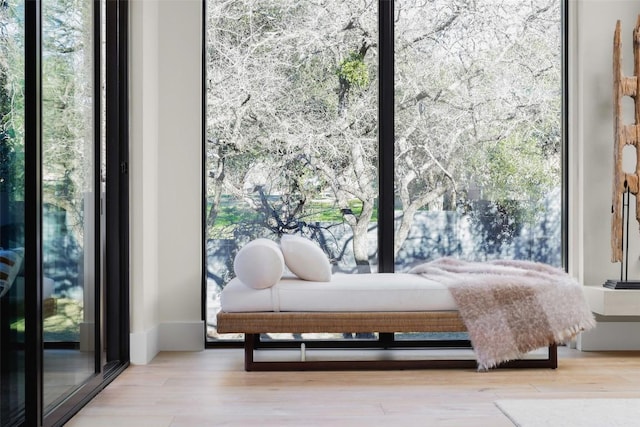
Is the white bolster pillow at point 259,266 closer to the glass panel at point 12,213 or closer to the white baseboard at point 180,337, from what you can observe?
the white baseboard at point 180,337

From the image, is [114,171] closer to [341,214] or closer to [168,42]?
[168,42]

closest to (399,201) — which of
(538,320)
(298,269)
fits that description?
(298,269)

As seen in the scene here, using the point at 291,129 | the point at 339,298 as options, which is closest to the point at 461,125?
the point at 291,129

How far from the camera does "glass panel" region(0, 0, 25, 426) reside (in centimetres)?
233

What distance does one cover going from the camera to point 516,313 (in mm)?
3580

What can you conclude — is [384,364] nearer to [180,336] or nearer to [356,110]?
[180,336]

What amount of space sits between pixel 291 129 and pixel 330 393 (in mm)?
1762

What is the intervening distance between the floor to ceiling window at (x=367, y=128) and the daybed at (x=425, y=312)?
0.70 m

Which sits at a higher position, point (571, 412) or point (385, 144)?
point (385, 144)

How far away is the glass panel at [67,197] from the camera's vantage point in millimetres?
2689

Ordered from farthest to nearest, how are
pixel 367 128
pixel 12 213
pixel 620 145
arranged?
pixel 367 128, pixel 620 145, pixel 12 213

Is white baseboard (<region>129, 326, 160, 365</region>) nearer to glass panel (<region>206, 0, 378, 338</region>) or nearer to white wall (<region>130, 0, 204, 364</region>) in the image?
white wall (<region>130, 0, 204, 364</region>)

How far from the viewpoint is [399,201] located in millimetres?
4375

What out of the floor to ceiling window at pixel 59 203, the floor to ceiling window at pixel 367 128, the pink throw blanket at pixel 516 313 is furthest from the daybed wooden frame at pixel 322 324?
the floor to ceiling window at pixel 367 128
